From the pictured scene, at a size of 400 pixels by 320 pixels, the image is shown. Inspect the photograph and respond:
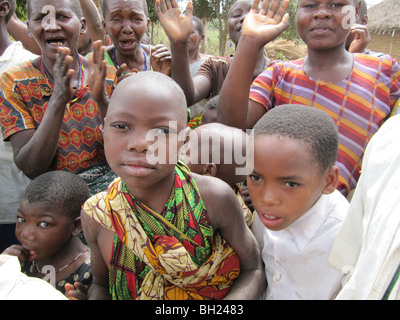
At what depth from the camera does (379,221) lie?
2.74ft

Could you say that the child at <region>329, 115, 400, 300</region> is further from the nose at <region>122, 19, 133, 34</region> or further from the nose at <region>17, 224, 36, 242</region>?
the nose at <region>122, 19, 133, 34</region>

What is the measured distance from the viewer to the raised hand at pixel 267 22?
1.86m

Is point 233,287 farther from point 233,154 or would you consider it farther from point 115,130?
point 115,130

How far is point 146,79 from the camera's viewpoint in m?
1.38

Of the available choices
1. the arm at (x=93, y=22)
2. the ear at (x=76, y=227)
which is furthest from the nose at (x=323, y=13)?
the arm at (x=93, y=22)

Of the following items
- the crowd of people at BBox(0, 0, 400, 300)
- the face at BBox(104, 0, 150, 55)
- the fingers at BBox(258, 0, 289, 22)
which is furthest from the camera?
the face at BBox(104, 0, 150, 55)

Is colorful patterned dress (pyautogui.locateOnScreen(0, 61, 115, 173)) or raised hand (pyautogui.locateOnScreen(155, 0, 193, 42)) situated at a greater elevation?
raised hand (pyautogui.locateOnScreen(155, 0, 193, 42))

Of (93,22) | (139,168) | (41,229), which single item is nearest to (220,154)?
(139,168)

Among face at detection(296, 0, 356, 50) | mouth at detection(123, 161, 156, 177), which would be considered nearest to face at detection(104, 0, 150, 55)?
face at detection(296, 0, 356, 50)

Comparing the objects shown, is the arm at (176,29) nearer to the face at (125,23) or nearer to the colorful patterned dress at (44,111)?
the face at (125,23)

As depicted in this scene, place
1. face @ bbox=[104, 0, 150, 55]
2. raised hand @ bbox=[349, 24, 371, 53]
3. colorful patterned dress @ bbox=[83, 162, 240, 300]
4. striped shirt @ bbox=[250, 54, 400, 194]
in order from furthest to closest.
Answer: raised hand @ bbox=[349, 24, 371, 53]
face @ bbox=[104, 0, 150, 55]
striped shirt @ bbox=[250, 54, 400, 194]
colorful patterned dress @ bbox=[83, 162, 240, 300]

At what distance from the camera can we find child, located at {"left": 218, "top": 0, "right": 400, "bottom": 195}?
1801 millimetres

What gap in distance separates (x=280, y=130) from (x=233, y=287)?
0.70 meters

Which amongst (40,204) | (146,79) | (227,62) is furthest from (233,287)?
(227,62)
